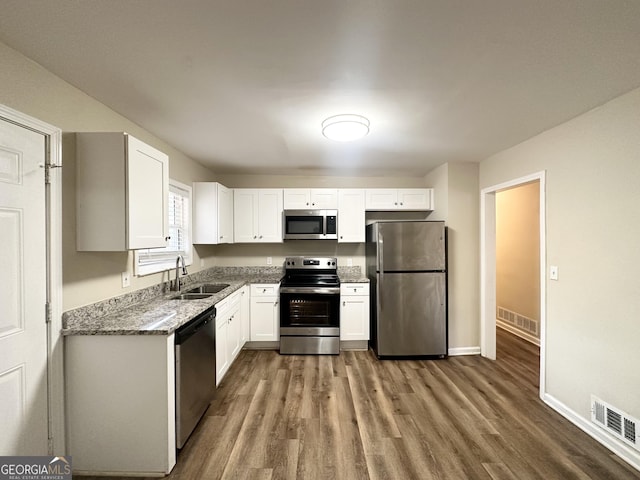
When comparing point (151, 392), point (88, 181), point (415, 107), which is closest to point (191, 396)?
point (151, 392)

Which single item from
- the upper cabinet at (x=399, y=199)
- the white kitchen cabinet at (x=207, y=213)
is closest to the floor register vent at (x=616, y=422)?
the upper cabinet at (x=399, y=199)

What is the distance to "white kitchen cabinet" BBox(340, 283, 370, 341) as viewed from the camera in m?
3.60

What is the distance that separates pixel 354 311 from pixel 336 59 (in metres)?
2.87

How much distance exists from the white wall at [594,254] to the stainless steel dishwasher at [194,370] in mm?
2955

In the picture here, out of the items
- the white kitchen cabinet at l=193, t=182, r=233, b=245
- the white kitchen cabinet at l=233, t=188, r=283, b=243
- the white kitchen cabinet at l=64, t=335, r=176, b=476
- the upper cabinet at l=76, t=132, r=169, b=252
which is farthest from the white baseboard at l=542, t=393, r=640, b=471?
the white kitchen cabinet at l=193, t=182, r=233, b=245

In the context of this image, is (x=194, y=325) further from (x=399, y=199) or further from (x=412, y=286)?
(x=399, y=199)

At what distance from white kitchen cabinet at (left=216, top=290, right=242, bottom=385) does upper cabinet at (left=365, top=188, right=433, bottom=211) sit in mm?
2201

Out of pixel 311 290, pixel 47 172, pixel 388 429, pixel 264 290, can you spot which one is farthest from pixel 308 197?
pixel 388 429

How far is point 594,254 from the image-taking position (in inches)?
81.8

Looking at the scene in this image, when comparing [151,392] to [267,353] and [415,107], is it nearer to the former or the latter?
[267,353]

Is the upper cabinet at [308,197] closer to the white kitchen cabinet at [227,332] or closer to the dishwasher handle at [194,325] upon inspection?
the white kitchen cabinet at [227,332]

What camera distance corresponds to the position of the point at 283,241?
3924mm

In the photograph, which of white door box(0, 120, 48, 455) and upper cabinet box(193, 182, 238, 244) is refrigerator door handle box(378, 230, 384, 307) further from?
white door box(0, 120, 48, 455)

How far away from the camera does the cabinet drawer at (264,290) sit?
142 inches
